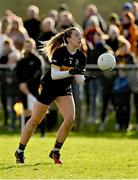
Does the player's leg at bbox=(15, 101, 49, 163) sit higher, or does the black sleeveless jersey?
the black sleeveless jersey

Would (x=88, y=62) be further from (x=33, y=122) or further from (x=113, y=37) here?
(x=33, y=122)

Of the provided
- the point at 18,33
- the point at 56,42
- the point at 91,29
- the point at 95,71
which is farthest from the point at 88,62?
the point at 56,42

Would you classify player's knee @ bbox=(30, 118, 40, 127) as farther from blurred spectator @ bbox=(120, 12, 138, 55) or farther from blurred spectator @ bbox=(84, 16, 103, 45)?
blurred spectator @ bbox=(120, 12, 138, 55)

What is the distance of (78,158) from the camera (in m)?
13.1

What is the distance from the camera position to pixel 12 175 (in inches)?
413

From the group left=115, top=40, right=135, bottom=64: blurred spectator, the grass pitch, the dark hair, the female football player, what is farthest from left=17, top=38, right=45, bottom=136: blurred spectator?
the female football player

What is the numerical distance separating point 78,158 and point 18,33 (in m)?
7.63

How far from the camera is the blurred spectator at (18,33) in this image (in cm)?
1983

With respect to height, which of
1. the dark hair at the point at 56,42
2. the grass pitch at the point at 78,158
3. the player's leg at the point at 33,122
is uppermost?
the dark hair at the point at 56,42

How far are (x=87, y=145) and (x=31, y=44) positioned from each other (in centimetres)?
315

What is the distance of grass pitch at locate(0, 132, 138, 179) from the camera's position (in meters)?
10.7

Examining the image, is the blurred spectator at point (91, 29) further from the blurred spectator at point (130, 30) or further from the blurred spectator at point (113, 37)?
the blurred spectator at point (130, 30)

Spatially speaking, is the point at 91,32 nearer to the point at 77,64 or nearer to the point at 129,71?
the point at 129,71

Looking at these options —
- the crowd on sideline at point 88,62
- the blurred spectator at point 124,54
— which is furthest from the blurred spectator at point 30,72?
the blurred spectator at point 124,54
